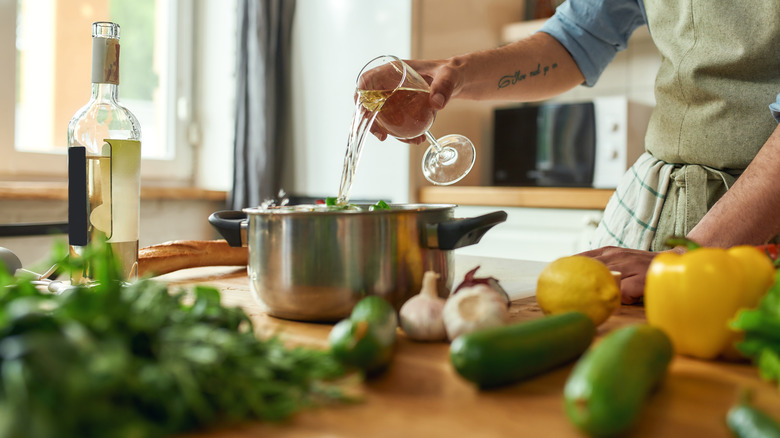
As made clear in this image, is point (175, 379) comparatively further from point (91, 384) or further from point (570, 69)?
point (570, 69)

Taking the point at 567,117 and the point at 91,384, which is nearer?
the point at 91,384

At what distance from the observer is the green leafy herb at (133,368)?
323 millimetres

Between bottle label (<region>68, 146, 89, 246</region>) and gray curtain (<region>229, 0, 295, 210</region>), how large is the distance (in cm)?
198

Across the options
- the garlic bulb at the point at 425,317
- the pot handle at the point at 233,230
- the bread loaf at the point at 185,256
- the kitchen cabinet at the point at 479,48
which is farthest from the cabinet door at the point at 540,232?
the garlic bulb at the point at 425,317

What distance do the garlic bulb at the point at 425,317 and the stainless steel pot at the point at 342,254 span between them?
56mm

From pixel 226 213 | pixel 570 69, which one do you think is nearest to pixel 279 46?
pixel 570 69

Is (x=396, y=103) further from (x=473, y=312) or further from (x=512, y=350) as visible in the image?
(x=512, y=350)

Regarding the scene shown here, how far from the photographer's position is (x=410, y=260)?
70cm

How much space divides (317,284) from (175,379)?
305mm

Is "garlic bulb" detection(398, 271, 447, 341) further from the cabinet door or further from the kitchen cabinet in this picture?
the kitchen cabinet

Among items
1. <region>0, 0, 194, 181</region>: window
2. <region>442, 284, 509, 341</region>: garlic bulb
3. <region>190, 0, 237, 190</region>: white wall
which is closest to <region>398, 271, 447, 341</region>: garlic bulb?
<region>442, 284, 509, 341</region>: garlic bulb

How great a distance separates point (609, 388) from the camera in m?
0.37

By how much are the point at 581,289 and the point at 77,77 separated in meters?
2.49

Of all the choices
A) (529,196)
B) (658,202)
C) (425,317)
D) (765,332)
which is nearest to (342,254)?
(425,317)
